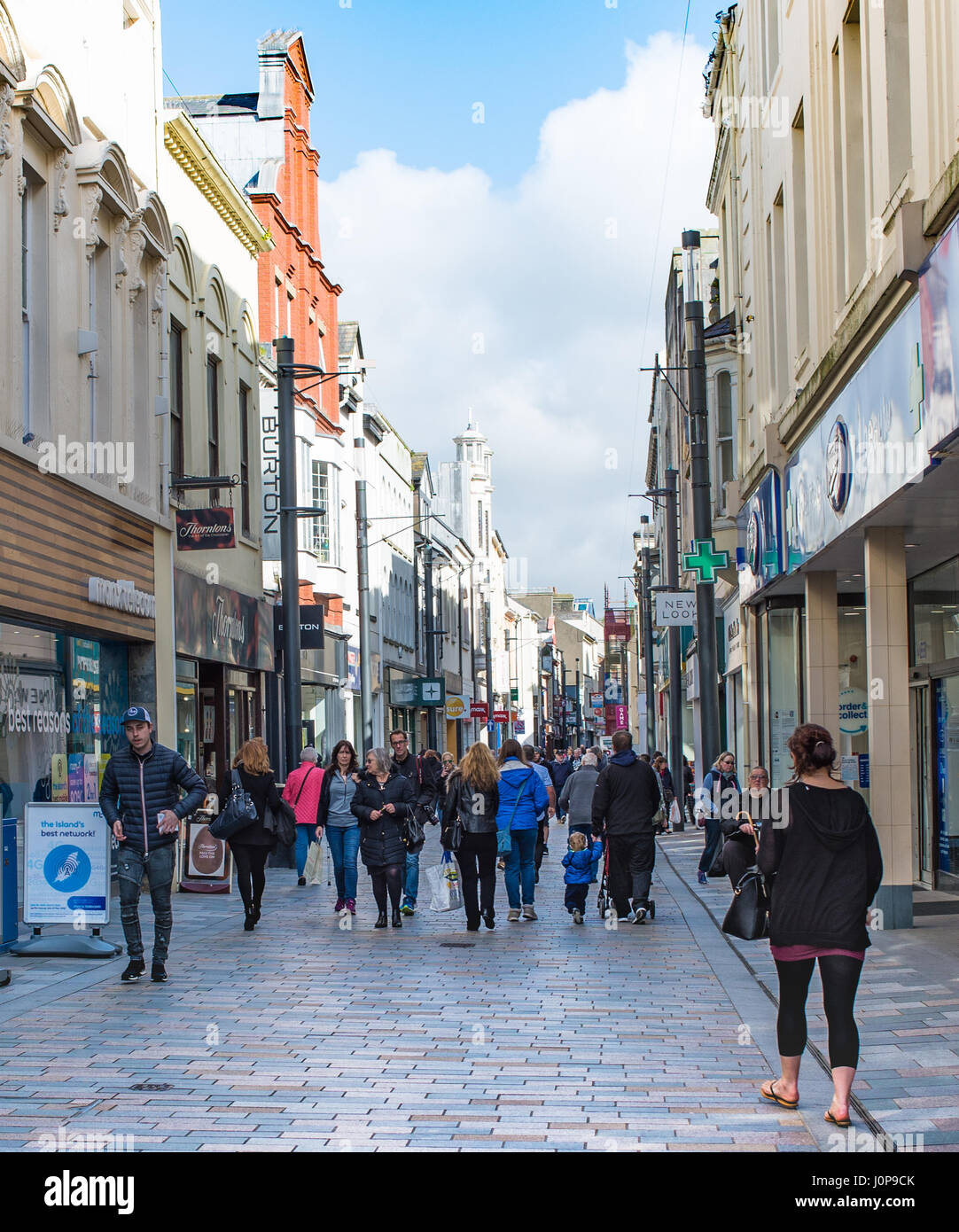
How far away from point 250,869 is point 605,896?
3.55m

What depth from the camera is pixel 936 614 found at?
49.1 ft

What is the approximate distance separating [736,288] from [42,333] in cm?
1330

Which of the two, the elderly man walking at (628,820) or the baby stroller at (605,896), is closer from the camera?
the elderly man walking at (628,820)

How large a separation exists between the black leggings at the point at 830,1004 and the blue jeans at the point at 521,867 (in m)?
7.41

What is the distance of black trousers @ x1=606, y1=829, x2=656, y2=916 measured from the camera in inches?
559

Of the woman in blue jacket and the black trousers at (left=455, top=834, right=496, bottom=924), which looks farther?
the woman in blue jacket

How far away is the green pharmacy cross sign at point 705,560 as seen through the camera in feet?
64.8

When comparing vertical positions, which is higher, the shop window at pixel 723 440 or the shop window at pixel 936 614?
the shop window at pixel 723 440

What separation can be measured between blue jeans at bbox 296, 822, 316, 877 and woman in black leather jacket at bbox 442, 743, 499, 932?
445cm

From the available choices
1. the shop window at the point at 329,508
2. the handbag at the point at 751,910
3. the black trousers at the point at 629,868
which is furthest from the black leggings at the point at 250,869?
the shop window at the point at 329,508

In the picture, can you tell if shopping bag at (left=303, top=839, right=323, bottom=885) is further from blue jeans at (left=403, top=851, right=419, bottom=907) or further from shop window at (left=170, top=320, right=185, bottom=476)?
shop window at (left=170, top=320, right=185, bottom=476)

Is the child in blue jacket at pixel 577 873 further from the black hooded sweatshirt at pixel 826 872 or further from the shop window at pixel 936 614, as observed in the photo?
the black hooded sweatshirt at pixel 826 872

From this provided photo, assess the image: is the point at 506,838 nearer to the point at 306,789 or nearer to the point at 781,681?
the point at 306,789

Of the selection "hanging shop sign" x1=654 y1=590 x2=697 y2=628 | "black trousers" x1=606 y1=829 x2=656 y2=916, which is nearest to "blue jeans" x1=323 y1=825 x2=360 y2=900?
"black trousers" x1=606 y1=829 x2=656 y2=916
